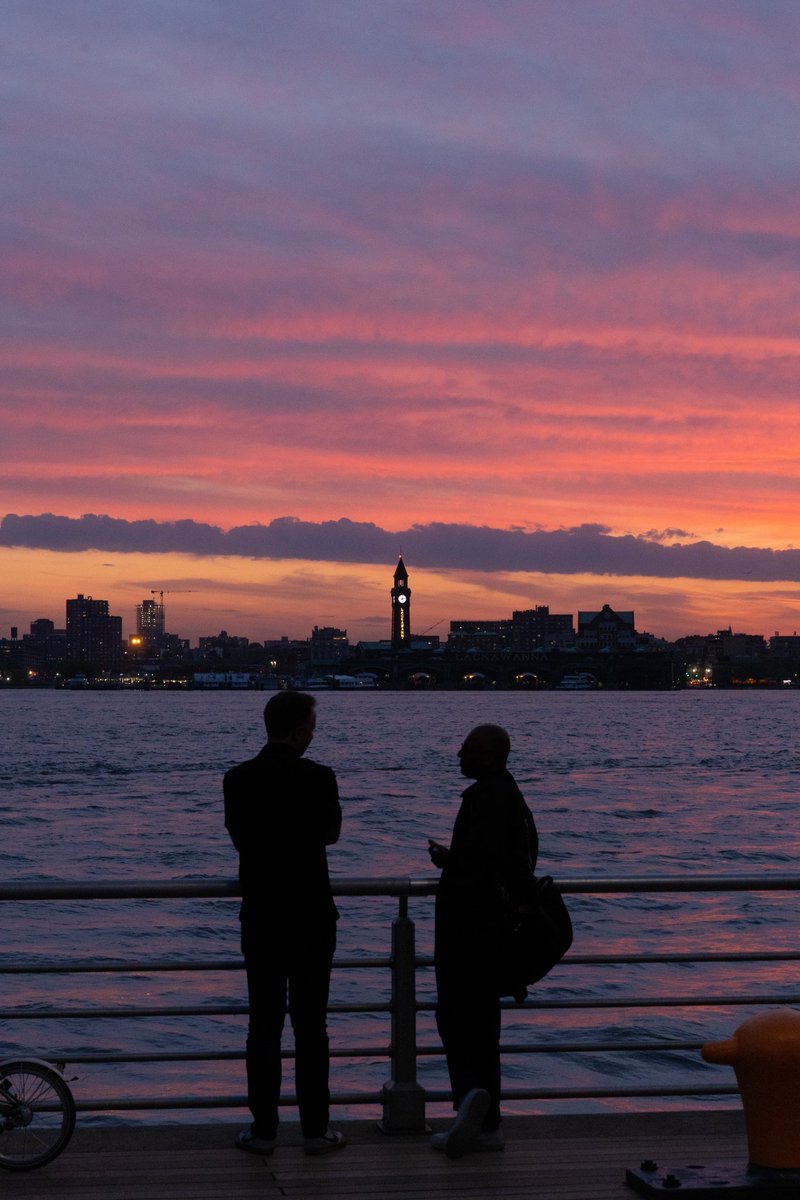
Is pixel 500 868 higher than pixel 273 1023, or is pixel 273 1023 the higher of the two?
pixel 500 868

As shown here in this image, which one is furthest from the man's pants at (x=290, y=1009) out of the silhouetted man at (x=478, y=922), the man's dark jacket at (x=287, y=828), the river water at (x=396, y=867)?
the river water at (x=396, y=867)

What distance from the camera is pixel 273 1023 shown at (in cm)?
624

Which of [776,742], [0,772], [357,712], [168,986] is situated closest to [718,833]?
[168,986]

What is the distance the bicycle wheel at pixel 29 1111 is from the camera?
591cm

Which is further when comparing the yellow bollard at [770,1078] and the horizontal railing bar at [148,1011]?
the horizontal railing bar at [148,1011]

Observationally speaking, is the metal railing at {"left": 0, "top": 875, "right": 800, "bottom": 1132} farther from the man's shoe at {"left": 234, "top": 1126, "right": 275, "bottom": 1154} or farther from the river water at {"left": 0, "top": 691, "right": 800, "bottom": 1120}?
the river water at {"left": 0, "top": 691, "right": 800, "bottom": 1120}

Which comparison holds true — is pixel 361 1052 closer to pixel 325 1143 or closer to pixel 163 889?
pixel 325 1143

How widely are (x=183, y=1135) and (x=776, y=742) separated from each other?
101529 millimetres

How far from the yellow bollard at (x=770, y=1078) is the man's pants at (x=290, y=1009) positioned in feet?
5.64

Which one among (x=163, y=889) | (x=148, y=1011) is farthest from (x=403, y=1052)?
(x=163, y=889)

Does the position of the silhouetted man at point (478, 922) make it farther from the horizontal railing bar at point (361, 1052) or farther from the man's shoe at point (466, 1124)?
the horizontal railing bar at point (361, 1052)

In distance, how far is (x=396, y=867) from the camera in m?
35.2

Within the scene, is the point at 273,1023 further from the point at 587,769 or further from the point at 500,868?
the point at 587,769

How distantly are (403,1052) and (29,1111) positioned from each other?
5.41 ft
